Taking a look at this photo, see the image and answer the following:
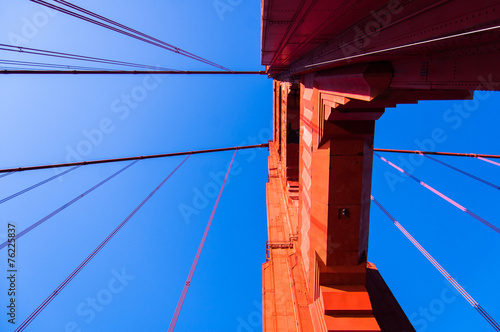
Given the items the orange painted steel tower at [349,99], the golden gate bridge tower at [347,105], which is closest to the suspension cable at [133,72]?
the golden gate bridge tower at [347,105]

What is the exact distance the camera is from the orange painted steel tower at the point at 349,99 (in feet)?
9.59

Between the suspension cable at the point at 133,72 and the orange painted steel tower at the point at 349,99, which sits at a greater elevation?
the suspension cable at the point at 133,72

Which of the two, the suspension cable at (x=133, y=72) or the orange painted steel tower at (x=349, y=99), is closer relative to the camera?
the orange painted steel tower at (x=349, y=99)

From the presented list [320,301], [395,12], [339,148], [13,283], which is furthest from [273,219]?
[395,12]

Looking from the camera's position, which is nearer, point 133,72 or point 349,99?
point 349,99

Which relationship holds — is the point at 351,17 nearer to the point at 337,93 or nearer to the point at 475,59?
the point at 337,93

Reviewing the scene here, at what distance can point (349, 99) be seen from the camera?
600cm

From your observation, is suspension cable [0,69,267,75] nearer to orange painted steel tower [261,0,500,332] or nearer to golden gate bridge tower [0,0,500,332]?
golden gate bridge tower [0,0,500,332]

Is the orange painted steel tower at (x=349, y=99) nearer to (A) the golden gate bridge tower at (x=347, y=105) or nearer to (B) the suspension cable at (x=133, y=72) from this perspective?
(A) the golden gate bridge tower at (x=347, y=105)

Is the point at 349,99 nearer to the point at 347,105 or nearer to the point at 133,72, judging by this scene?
the point at 347,105

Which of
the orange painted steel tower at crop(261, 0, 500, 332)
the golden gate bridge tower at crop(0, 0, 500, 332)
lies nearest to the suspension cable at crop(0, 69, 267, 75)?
the golden gate bridge tower at crop(0, 0, 500, 332)

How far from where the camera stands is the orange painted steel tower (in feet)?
9.59

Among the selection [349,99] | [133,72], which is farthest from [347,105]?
[133,72]

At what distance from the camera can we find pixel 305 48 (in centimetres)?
913
